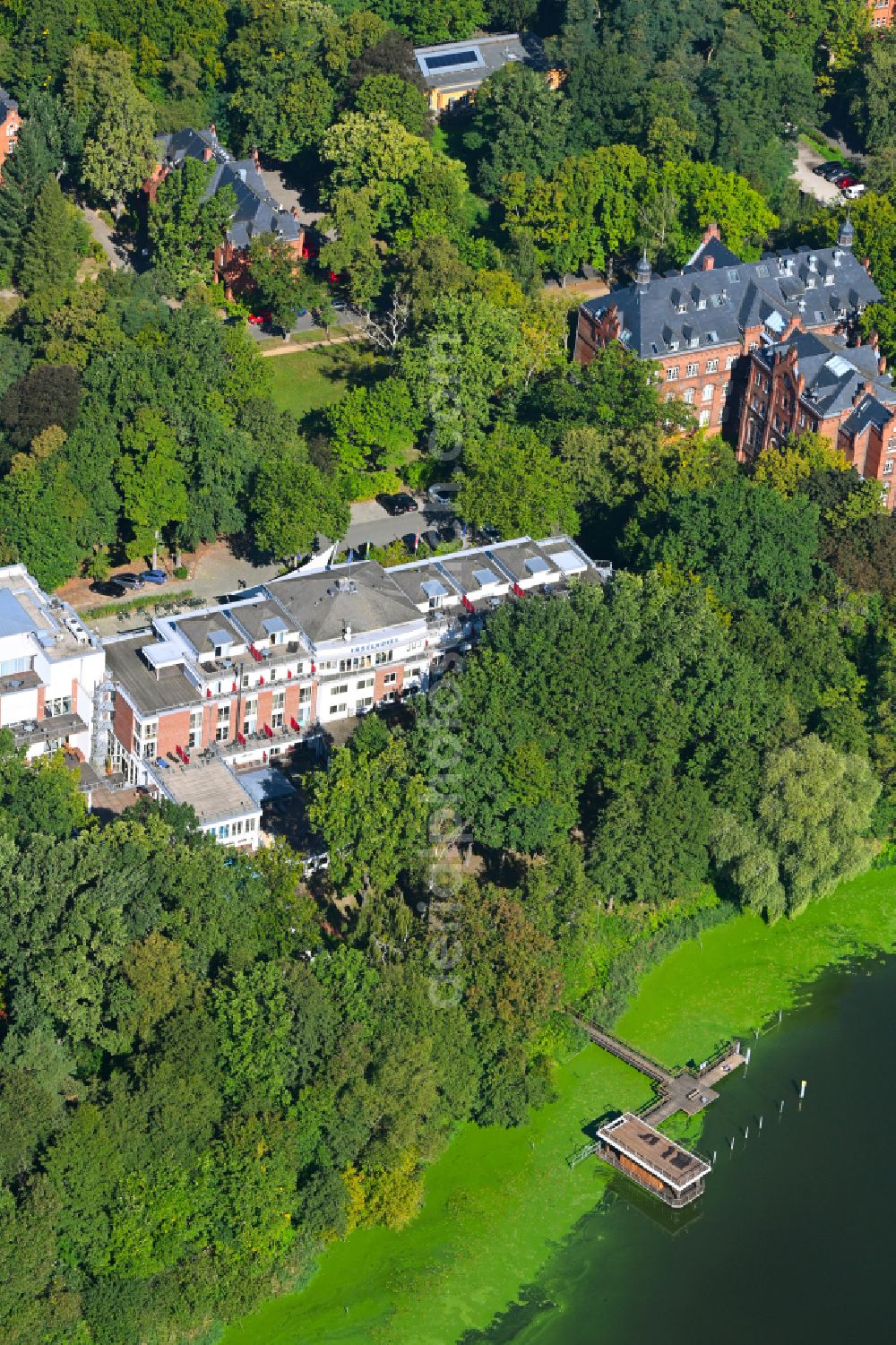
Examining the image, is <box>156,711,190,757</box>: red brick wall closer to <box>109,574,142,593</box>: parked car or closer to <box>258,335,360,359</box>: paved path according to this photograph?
<box>109,574,142,593</box>: parked car

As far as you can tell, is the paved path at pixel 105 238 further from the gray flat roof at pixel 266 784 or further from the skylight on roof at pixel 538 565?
the gray flat roof at pixel 266 784

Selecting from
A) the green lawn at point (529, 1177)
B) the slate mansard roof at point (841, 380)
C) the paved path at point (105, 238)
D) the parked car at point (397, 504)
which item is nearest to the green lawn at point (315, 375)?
the parked car at point (397, 504)

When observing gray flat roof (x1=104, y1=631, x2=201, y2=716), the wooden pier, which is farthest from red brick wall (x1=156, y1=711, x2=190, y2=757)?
the wooden pier

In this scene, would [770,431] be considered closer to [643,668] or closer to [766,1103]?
[643,668]

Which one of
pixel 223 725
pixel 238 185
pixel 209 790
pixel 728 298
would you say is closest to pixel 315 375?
pixel 238 185

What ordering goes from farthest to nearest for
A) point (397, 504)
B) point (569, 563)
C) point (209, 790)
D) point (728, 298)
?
point (728, 298) < point (397, 504) < point (569, 563) < point (209, 790)

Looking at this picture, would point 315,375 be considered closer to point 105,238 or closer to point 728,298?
point 105,238
